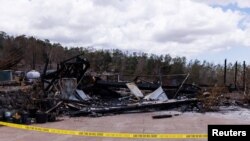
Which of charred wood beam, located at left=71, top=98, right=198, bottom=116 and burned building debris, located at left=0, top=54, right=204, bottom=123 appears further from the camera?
charred wood beam, located at left=71, top=98, right=198, bottom=116

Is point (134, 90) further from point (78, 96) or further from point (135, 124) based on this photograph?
point (135, 124)

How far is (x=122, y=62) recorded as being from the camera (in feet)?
171

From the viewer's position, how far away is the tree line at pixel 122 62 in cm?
4238

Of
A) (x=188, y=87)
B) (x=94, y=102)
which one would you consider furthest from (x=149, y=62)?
Answer: (x=94, y=102)

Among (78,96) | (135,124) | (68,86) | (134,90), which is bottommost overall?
(135,124)

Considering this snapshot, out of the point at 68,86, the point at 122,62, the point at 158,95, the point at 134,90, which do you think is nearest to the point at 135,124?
the point at 158,95

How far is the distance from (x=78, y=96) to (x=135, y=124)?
824 cm

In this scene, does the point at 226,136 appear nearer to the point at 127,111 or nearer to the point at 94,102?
the point at 127,111

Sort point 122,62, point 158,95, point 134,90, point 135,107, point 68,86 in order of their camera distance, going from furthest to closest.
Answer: point 122,62
point 134,90
point 158,95
point 68,86
point 135,107

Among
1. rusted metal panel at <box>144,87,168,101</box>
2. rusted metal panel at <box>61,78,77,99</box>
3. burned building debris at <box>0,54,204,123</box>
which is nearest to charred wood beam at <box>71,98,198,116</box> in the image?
burned building debris at <box>0,54,204,123</box>

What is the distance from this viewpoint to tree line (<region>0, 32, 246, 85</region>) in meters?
42.4

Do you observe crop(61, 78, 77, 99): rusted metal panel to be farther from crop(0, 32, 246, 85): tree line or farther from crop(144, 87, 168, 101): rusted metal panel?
crop(0, 32, 246, 85): tree line

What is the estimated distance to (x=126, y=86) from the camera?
91.6 ft

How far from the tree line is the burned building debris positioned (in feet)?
37.6
